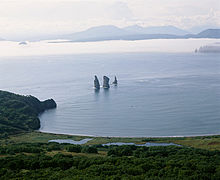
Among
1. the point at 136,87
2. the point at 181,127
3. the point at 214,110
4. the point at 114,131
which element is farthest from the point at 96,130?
the point at 136,87

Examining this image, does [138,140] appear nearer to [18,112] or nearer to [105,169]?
[18,112]

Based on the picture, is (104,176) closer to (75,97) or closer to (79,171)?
(79,171)

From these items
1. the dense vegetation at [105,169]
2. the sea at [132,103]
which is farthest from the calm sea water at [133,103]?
the dense vegetation at [105,169]

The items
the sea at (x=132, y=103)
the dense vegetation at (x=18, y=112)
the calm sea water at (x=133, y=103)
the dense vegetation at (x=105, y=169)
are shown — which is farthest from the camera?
the calm sea water at (x=133, y=103)

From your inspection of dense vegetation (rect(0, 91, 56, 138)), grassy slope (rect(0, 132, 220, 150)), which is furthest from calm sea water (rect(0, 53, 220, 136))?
grassy slope (rect(0, 132, 220, 150))

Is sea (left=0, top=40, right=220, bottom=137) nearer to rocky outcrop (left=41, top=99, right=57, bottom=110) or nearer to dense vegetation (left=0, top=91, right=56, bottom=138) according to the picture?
rocky outcrop (left=41, top=99, right=57, bottom=110)

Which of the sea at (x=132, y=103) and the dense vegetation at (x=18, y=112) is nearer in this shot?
the dense vegetation at (x=18, y=112)

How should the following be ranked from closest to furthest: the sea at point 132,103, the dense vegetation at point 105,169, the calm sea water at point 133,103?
the dense vegetation at point 105,169
the sea at point 132,103
the calm sea water at point 133,103

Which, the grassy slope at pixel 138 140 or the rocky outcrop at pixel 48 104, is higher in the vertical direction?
the rocky outcrop at pixel 48 104

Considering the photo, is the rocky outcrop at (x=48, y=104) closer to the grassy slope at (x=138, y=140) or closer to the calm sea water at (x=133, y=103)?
the calm sea water at (x=133, y=103)
